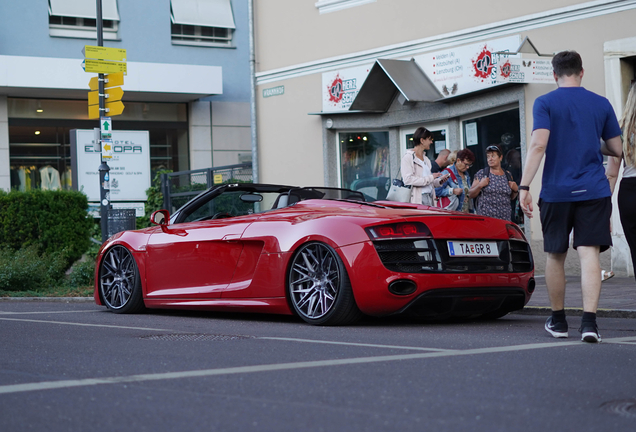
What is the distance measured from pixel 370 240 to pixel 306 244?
0.61 m

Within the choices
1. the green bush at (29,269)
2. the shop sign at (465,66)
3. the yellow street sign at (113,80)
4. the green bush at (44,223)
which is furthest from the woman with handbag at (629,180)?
the green bush at (44,223)

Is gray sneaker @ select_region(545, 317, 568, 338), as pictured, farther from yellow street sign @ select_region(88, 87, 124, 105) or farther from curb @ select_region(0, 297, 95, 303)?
yellow street sign @ select_region(88, 87, 124, 105)

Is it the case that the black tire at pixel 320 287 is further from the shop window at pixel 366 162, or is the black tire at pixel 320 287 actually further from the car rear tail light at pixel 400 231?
the shop window at pixel 366 162

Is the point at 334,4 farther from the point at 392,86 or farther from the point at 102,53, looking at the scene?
the point at 102,53

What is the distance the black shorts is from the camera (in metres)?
6.02

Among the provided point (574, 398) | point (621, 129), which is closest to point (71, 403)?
point (574, 398)

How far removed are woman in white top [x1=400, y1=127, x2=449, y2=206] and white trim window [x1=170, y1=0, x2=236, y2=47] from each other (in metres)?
15.8

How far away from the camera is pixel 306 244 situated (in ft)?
23.5

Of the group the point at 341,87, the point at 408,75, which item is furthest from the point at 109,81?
the point at 408,75

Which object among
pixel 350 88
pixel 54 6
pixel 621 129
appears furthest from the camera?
pixel 54 6

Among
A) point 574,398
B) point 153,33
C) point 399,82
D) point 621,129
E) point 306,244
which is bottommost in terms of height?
point 574,398

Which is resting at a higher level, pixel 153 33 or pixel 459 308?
pixel 153 33

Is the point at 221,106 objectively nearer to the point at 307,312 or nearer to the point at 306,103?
the point at 306,103

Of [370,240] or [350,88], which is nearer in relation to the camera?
[370,240]
